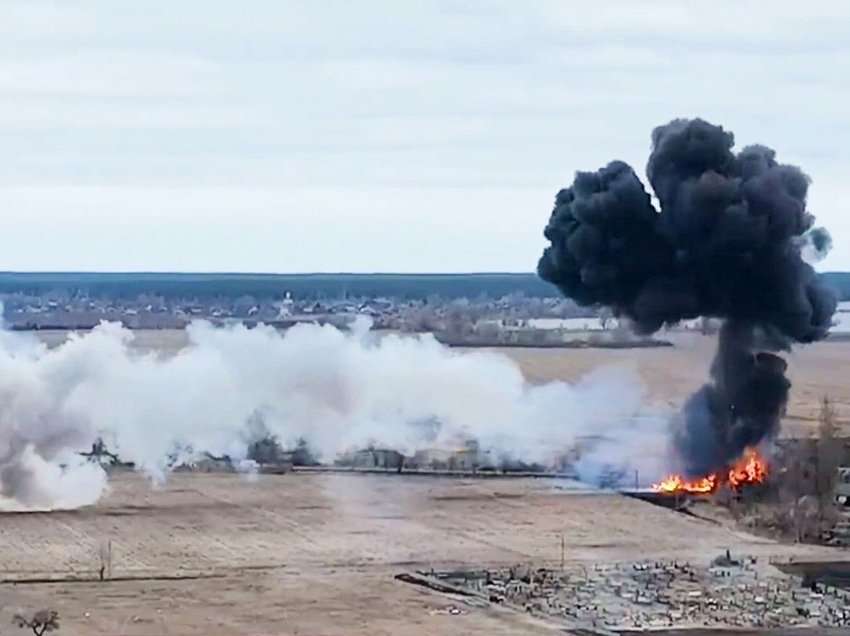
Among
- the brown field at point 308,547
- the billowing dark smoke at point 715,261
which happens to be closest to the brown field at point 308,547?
the brown field at point 308,547

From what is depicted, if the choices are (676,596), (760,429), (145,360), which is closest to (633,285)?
(760,429)

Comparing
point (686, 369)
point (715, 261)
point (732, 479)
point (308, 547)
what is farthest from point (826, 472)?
point (686, 369)

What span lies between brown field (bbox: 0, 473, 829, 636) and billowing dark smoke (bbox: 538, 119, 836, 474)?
6316 mm

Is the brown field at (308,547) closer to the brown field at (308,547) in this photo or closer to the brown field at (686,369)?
the brown field at (308,547)

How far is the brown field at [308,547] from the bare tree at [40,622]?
570 millimetres

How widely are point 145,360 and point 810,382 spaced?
237ft

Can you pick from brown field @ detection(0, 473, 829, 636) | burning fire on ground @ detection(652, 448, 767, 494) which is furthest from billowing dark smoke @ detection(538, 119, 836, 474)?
brown field @ detection(0, 473, 829, 636)

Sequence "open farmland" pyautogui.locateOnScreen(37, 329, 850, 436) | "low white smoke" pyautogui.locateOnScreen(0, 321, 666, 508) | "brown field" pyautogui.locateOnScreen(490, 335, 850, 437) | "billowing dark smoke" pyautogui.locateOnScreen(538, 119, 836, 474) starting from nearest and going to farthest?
"low white smoke" pyautogui.locateOnScreen(0, 321, 666, 508), "billowing dark smoke" pyautogui.locateOnScreen(538, 119, 836, 474), "brown field" pyautogui.locateOnScreen(490, 335, 850, 437), "open farmland" pyautogui.locateOnScreen(37, 329, 850, 436)

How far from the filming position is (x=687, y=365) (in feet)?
531

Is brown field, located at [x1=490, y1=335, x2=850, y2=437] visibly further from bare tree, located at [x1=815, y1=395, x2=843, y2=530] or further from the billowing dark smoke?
the billowing dark smoke

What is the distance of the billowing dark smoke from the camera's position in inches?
3526

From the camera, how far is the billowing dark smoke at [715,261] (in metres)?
89.6

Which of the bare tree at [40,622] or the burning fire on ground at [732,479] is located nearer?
the bare tree at [40,622]

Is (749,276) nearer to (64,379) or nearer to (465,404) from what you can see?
(465,404)
